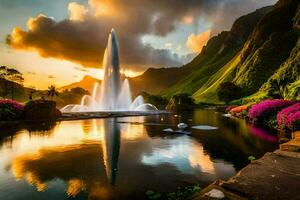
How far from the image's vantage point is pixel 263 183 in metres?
6.92

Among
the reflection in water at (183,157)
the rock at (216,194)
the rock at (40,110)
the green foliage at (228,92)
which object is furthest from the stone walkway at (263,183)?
the green foliage at (228,92)

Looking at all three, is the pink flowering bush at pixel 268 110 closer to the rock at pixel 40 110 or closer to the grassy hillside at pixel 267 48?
the rock at pixel 40 110

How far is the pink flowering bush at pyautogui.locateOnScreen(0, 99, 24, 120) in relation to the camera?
32219 millimetres

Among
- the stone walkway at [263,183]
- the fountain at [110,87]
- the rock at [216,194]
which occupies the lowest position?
the stone walkway at [263,183]

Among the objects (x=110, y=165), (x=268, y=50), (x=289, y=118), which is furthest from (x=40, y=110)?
(x=268, y=50)

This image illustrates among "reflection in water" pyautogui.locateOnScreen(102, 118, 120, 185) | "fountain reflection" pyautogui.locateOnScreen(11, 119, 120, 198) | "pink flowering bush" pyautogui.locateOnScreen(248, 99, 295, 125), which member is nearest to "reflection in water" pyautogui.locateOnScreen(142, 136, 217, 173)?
"reflection in water" pyautogui.locateOnScreen(102, 118, 120, 185)

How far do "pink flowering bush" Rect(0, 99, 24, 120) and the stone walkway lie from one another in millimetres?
32816

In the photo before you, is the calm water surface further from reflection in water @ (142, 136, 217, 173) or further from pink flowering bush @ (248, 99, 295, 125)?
pink flowering bush @ (248, 99, 295, 125)

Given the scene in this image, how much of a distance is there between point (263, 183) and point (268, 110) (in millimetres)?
27355

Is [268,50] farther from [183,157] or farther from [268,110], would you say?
[183,157]

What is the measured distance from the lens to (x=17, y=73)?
122 meters

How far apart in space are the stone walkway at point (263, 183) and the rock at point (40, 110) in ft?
112

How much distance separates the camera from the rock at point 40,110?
35594 mm

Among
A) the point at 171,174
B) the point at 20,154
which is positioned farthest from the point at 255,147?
the point at 20,154
